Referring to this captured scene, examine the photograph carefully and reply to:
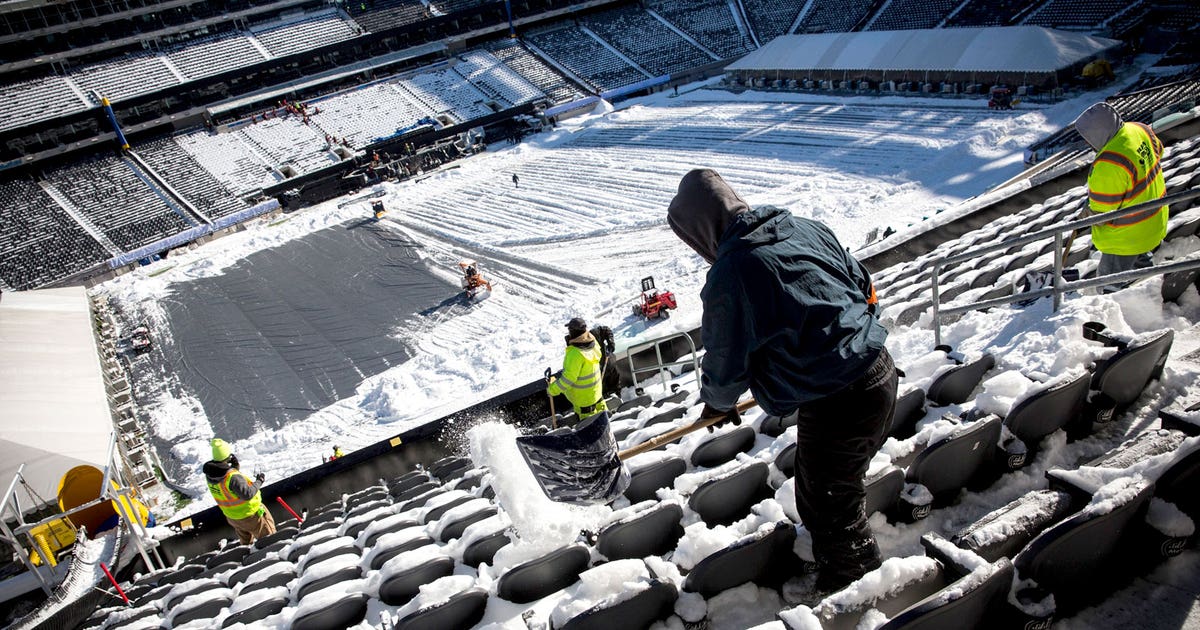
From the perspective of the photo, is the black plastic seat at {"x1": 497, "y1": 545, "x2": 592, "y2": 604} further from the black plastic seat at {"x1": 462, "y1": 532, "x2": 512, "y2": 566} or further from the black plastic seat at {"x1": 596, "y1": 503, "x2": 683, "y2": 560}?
the black plastic seat at {"x1": 462, "y1": 532, "x2": 512, "y2": 566}

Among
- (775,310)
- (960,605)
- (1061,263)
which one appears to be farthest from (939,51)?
(960,605)

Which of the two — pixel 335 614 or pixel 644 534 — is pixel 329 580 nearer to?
pixel 335 614

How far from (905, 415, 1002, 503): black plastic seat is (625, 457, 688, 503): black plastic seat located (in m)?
1.40

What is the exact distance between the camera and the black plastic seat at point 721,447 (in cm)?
430

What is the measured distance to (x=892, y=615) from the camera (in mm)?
2408

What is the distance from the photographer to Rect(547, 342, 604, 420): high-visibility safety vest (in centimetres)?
626

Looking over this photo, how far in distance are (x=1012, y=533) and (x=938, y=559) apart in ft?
1.05

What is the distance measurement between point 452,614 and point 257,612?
204 centimetres

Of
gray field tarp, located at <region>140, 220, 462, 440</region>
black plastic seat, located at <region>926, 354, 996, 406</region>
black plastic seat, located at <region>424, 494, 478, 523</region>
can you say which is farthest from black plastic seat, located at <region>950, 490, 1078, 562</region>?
gray field tarp, located at <region>140, 220, 462, 440</region>

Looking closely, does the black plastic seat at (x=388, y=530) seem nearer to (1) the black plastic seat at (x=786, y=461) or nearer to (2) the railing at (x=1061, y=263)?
(1) the black plastic seat at (x=786, y=461)

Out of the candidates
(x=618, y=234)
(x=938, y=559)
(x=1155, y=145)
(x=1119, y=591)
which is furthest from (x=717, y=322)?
(x=618, y=234)

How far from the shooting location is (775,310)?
2.29 meters

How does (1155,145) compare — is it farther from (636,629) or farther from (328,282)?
(328,282)

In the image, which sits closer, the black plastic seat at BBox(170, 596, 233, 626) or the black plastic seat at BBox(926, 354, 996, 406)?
the black plastic seat at BBox(926, 354, 996, 406)
